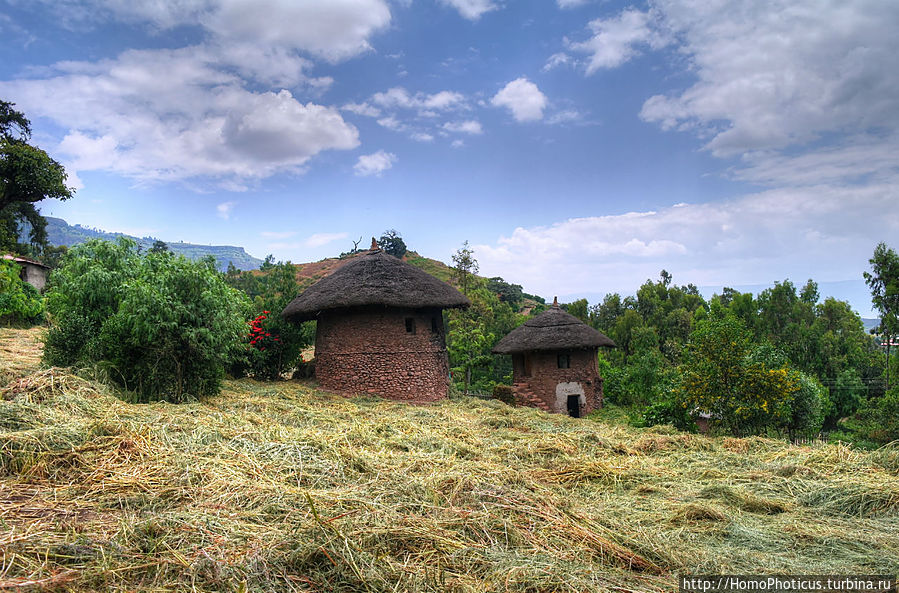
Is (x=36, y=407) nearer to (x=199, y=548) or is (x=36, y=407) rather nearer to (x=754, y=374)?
(x=199, y=548)

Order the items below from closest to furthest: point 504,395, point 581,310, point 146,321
Result: point 146,321
point 504,395
point 581,310

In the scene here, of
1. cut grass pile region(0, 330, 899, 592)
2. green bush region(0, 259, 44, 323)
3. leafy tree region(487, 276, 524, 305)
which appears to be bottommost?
cut grass pile region(0, 330, 899, 592)

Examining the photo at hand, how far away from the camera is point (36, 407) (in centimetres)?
539

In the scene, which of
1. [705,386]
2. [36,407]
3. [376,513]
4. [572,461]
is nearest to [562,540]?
[376,513]

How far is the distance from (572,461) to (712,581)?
3303 millimetres

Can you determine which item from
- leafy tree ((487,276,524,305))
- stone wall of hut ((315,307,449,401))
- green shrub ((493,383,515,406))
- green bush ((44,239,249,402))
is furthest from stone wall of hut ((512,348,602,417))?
leafy tree ((487,276,524,305))

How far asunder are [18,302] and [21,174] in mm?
8705

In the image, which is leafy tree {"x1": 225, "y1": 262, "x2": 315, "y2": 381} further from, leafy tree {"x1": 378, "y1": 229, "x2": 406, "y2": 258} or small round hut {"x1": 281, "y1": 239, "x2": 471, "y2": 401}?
leafy tree {"x1": 378, "y1": 229, "x2": 406, "y2": 258}

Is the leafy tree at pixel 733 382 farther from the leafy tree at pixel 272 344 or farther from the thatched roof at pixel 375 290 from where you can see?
the leafy tree at pixel 272 344

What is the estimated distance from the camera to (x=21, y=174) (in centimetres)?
2305

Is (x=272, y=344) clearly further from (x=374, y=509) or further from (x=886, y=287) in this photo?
(x=886, y=287)

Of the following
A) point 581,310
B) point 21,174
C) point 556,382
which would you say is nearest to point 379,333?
point 556,382

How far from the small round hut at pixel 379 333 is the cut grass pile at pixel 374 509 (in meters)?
6.39

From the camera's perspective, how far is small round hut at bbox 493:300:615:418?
61.0ft
